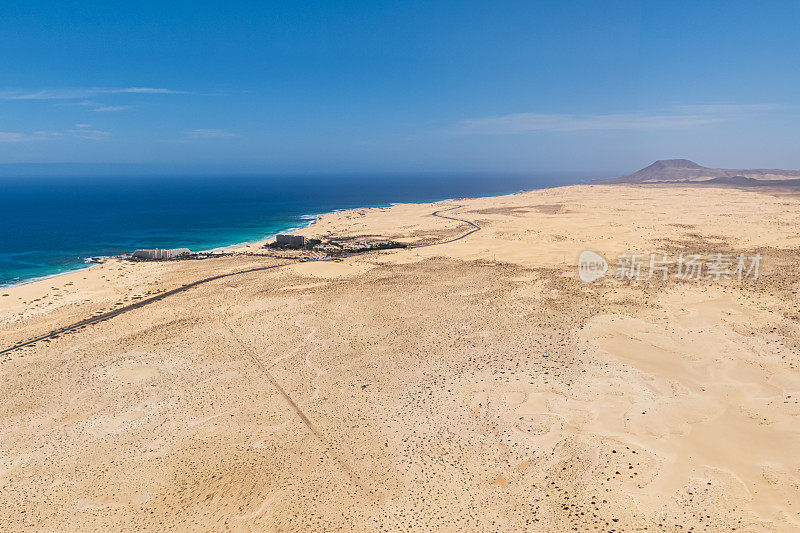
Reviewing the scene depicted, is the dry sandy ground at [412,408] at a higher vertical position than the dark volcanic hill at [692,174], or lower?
lower

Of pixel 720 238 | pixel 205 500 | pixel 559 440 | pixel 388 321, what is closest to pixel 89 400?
pixel 205 500

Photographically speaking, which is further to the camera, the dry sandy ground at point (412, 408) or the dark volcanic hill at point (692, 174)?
the dark volcanic hill at point (692, 174)

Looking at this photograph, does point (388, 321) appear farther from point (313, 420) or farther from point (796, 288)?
point (796, 288)

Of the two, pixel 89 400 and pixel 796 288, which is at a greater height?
pixel 796 288

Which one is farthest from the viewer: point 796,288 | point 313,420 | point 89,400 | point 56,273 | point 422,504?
point 56,273

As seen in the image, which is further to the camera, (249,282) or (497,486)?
(249,282)
